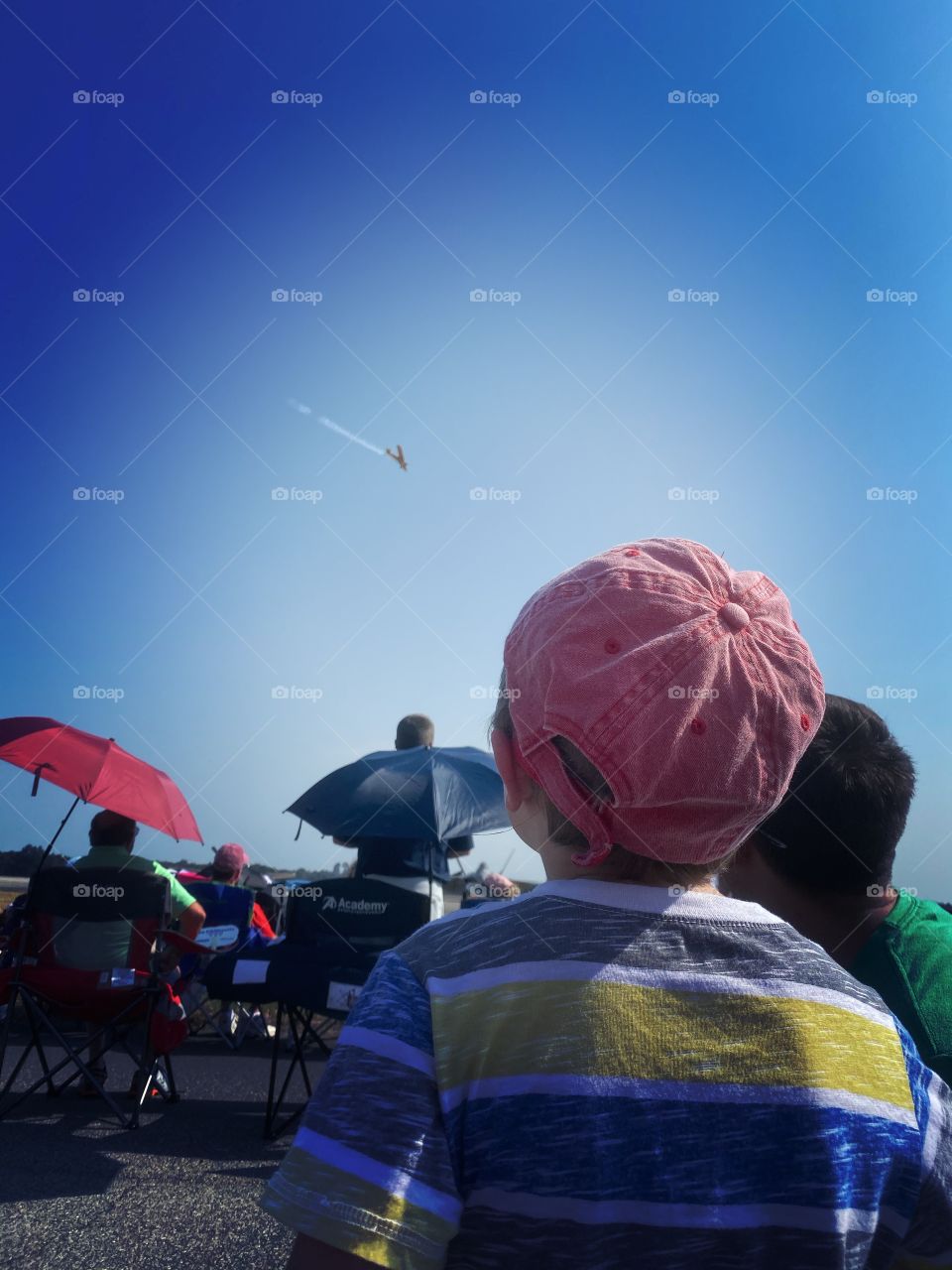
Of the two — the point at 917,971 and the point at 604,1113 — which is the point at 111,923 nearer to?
the point at 917,971

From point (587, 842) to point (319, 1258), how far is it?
1.55ft

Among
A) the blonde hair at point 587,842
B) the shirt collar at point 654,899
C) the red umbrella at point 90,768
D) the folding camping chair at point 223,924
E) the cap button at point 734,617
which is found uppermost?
the cap button at point 734,617

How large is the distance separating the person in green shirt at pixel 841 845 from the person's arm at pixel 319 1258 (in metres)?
1.19

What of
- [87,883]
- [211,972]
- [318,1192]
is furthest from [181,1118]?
[318,1192]

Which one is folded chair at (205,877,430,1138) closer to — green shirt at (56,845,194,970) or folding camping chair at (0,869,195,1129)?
folding camping chair at (0,869,195,1129)

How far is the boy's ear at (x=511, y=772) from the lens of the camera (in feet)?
3.67

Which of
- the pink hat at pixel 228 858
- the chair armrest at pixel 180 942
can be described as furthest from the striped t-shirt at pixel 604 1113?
the pink hat at pixel 228 858

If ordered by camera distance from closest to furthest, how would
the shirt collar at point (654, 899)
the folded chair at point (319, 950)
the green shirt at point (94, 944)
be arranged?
the shirt collar at point (654, 899) → the folded chair at point (319, 950) → the green shirt at point (94, 944)

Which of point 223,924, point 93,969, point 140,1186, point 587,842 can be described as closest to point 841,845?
point 587,842

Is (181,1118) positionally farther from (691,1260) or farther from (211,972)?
(691,1260)

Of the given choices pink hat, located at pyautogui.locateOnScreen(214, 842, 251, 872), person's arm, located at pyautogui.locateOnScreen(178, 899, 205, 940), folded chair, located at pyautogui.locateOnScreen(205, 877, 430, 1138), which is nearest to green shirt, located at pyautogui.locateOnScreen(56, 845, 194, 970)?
person's arm, located at pyautogui.locateOnScreen(178, 899, 205, 940)

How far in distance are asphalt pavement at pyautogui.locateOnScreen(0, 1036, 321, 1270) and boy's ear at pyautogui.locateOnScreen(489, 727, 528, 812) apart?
2.55 m

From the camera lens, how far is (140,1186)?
141 inches

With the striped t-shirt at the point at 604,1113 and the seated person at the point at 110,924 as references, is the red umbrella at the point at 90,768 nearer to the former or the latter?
the seated person at the point at 110,924
